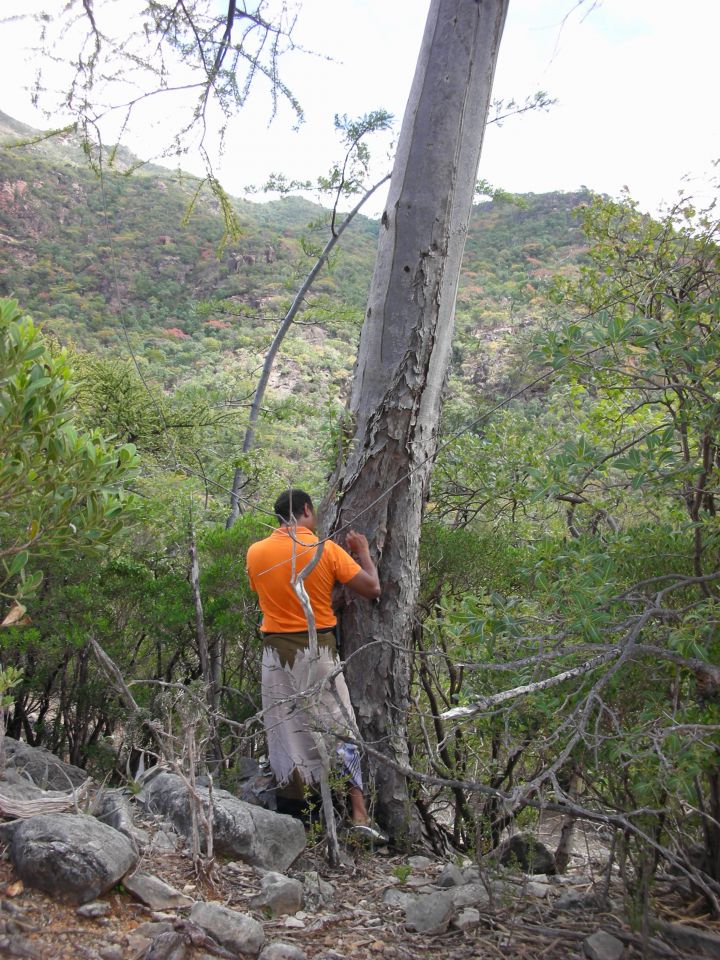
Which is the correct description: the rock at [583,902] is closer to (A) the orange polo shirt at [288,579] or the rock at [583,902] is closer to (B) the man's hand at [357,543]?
(A) the orange polo shirt at [288,579]

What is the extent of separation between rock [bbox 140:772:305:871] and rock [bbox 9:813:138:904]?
1.86ft

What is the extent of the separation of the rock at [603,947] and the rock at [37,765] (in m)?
2.18

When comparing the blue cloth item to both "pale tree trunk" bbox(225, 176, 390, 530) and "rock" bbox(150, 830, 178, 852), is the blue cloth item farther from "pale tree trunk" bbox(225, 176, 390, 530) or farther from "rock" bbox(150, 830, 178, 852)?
"pale tree trunk" bbox(225, 176, 390, 530)

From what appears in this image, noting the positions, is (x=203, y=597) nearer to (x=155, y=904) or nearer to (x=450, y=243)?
(x=155, y=904)

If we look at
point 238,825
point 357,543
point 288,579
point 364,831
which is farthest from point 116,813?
point 357,543

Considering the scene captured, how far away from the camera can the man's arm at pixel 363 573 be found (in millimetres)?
3617

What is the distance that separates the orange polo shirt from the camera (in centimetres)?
358

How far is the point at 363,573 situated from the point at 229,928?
170 cm

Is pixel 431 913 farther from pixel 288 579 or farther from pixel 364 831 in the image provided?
pixel 288 579

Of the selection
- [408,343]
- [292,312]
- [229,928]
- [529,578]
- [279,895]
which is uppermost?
[292,312]

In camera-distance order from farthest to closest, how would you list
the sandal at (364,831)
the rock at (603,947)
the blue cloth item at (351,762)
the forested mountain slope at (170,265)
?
the forested mountain slope at (170,265)
the blue cloth item at (351,762)
the sandal at (364,831)
the rock at (603,947)

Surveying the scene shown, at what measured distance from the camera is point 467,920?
254cm

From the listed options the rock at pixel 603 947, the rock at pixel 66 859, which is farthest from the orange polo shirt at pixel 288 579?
the rock at pixel 603 947

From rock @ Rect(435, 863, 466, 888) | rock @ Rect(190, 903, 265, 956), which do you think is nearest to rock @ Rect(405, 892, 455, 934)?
rock @ Rect(435, 863, 466, 888)
